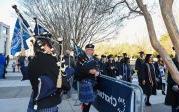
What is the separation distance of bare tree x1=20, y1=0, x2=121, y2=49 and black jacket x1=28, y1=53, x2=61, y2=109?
78.3 ft

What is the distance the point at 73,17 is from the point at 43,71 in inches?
1011

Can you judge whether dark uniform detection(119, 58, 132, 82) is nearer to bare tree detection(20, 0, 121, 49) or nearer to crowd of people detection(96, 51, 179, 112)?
crowd of people detection(96, 51, 179, 112)

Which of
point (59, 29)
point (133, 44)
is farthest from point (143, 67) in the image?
point (133, 44)

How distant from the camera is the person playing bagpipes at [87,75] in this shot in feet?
31.8

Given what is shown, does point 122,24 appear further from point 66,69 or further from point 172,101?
point 66,69

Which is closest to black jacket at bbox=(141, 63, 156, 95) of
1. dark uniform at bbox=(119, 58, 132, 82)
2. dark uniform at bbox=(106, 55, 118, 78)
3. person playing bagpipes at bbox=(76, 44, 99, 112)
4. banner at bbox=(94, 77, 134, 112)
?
banner at bbox=(94, 77, 134, 112)

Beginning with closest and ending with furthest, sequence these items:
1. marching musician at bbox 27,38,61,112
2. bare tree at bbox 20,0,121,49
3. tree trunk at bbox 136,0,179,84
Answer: marching musician at bbox 27,38,61,112 → tree trunk at bbox 136,0,179,84 → bare tree at bbox 20,0,121,49

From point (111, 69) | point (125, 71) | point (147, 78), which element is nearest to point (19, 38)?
point (147, 78)

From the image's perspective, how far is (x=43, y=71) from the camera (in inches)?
247

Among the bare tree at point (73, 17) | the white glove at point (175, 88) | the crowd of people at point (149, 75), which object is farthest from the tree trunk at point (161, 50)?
the bare tree at point (73, 17)

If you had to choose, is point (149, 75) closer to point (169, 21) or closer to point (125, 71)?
point (125, 71)

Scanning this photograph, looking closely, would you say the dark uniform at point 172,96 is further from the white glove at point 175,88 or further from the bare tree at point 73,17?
the bare tree at point 73,17

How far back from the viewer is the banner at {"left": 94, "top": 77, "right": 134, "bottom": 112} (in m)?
7.37

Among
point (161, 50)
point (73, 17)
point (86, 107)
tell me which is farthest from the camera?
point (73, 17)
